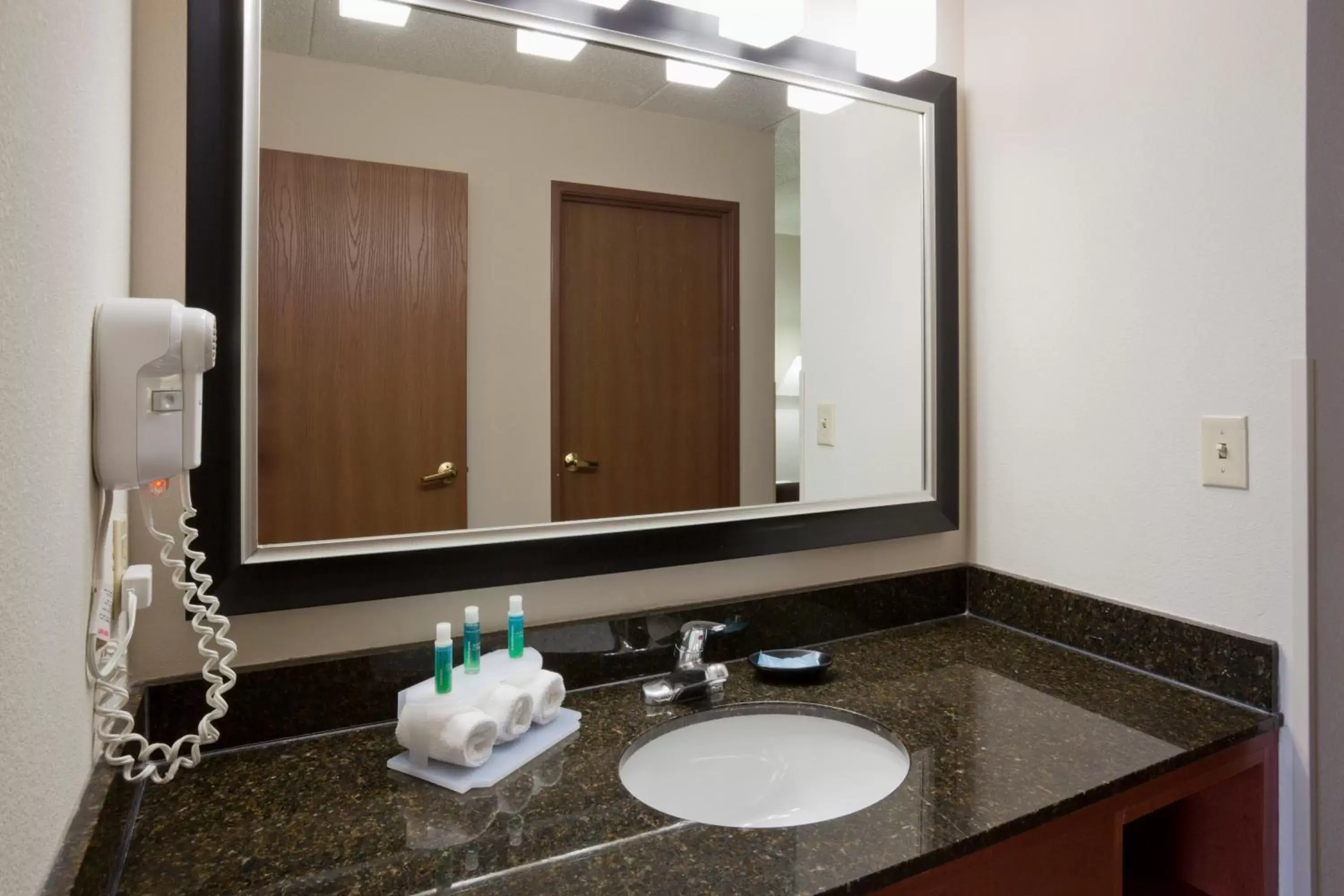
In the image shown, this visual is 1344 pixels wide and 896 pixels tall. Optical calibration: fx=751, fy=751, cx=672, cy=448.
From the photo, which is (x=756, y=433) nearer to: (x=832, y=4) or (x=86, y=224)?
(x=832, y=4)

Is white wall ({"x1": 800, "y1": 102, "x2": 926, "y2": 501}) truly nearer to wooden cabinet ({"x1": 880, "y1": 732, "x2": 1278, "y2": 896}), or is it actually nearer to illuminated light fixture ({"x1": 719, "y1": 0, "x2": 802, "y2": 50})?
illuminated light fixture ({"x1": 719, "y1": 0, "x2": 802, "y2": 50})

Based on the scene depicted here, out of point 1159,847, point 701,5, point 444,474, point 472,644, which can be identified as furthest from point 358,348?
point 1159,847

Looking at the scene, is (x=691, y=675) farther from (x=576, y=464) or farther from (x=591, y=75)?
(x=591, y=75)

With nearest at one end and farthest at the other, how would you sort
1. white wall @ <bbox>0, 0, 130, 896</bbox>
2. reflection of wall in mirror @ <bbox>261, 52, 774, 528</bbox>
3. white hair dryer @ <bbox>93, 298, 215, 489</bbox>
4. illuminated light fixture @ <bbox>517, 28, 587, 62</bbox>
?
white wall @ <bbox>0, 0, 130, 896</bbox>
white hair dryer @ <bbox>93, 298, 215, 489</bbox>
reflection of wall in mirror @ <bbox>261, 52, 774, 528</bbox>
illuminated light fixture @ <bbox>517, 28, 587, 62</bbox>

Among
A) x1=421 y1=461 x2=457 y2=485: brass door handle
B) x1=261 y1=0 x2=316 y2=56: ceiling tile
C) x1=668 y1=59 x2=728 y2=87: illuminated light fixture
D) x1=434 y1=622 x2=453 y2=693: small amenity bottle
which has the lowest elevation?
x1=434 y1=622 x2=453 y2=693: small amenity bottle

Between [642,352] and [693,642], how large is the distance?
0.48 m

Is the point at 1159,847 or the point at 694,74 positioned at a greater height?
the point at 694,74

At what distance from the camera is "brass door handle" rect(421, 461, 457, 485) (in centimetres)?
107

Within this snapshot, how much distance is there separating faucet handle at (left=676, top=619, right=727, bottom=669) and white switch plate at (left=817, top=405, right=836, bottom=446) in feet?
1.35

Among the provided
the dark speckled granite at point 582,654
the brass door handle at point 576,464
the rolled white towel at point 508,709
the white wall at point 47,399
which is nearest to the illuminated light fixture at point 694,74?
the brass door handle at point 576,464

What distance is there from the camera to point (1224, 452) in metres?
1.09

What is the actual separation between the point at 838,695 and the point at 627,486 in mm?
457

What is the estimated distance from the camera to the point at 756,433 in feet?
4.39

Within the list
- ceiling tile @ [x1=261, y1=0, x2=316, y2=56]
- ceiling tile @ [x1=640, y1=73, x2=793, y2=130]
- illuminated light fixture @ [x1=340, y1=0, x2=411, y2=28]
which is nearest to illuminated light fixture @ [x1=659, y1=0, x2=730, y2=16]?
ceiling tile @ [x1=640, y1=73, x2=793, y2=130]
